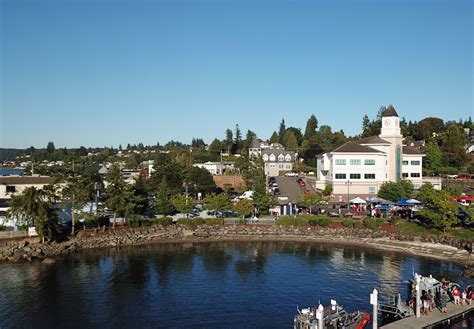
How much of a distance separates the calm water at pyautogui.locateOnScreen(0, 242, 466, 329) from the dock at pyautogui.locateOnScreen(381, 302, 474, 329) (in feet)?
12.0

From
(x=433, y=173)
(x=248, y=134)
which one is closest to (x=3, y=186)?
(x=433, y=173)

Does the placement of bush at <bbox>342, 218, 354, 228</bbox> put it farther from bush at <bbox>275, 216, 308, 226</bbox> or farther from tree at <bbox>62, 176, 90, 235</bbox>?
tree at <bbox>62, 176, 90, 235</bbox>

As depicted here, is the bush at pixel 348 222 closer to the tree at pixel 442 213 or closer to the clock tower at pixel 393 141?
the tree at pixel 442 213

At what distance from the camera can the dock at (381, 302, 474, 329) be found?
65.8ft

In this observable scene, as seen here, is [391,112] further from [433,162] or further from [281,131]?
[281,131]

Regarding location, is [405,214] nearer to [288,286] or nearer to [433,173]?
[288,286]

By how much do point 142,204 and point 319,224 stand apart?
58.7 feet

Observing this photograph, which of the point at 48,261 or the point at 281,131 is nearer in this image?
the point at 48,261

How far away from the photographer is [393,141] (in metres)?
59.1

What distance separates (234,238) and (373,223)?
1294cm

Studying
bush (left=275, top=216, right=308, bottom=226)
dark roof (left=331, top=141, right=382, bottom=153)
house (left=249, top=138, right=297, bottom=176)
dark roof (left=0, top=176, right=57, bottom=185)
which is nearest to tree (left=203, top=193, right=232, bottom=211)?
bush (left=275, top=216, right=308, bottom=226)

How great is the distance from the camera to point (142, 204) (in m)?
46.2

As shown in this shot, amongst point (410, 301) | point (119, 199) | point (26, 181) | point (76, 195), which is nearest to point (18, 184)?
A: point (26, 181)

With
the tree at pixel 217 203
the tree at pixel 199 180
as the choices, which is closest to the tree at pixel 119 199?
the tree at pixel 217 203
